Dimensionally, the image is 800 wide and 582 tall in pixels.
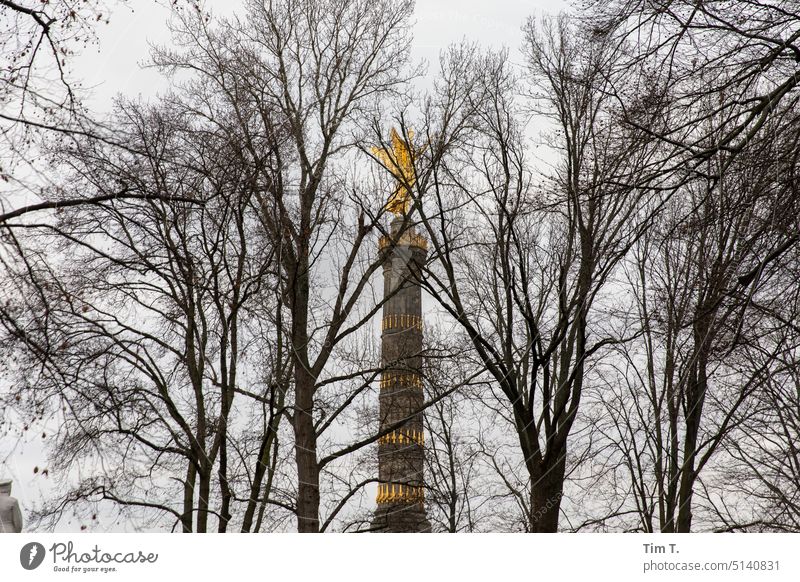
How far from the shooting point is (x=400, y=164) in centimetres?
773

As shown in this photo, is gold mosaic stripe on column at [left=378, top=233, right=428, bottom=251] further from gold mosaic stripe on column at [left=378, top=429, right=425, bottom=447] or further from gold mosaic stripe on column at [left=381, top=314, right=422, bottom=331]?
gold mosaic stripe on column at [left=378, top=429, right=425, bottom=447]

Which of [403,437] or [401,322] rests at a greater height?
[401,322]

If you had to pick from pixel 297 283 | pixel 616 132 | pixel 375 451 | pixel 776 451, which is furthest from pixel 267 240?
pixel 776 451

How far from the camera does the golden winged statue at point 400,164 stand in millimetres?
7645

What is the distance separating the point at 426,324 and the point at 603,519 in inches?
98.8

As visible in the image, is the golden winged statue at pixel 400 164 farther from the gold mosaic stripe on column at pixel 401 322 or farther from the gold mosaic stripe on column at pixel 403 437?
the gold mosaic stripe on column at pixel 403 437
